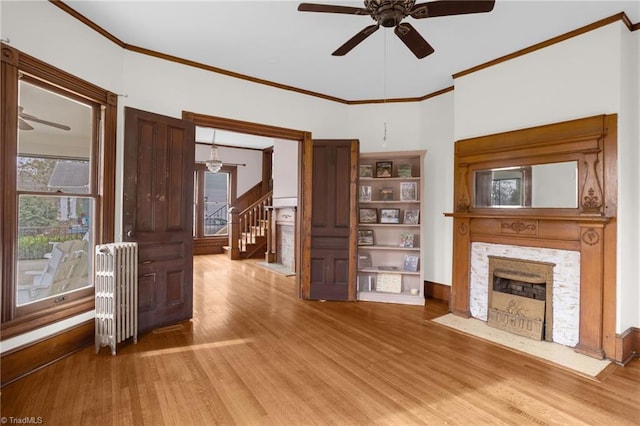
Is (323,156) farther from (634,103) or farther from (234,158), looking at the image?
(234,158)

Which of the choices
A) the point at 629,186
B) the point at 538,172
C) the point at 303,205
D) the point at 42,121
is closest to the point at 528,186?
the point at 538,172

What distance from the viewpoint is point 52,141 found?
2934 mm

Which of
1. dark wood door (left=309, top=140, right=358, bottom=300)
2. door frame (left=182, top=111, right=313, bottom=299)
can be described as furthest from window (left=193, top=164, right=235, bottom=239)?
dark wood door (left=309, top=140, right=358, bottom=300)

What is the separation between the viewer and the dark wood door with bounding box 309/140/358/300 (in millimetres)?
4715

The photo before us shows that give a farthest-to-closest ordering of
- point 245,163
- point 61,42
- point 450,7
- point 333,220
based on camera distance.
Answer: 1. point 245,163
2. point 333,220
3. point 61,42
4. point 450,7

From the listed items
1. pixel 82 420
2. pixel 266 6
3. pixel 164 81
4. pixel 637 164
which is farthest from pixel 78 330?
pixel 637 164

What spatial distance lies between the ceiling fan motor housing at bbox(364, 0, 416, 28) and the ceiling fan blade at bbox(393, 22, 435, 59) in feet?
0.28

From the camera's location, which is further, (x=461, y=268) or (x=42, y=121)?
(x=461, y=268)

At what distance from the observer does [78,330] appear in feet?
9.86

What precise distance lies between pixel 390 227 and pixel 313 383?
9.68ft

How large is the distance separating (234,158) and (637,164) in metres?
8.85

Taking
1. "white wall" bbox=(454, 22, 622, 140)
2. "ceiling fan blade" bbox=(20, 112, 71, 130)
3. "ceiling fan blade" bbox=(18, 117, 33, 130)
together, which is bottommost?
"ceiling fan blade" bbox=(18, 117, 33, 130)

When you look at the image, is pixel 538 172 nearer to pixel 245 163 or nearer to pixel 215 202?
pixel 245 163

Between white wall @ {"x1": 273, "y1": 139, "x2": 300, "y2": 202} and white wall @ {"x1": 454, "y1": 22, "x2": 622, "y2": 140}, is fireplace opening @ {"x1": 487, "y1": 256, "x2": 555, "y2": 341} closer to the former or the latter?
white wall @ {"x1": 454, "y1": 22, "x2": 622, "y2": 140}
